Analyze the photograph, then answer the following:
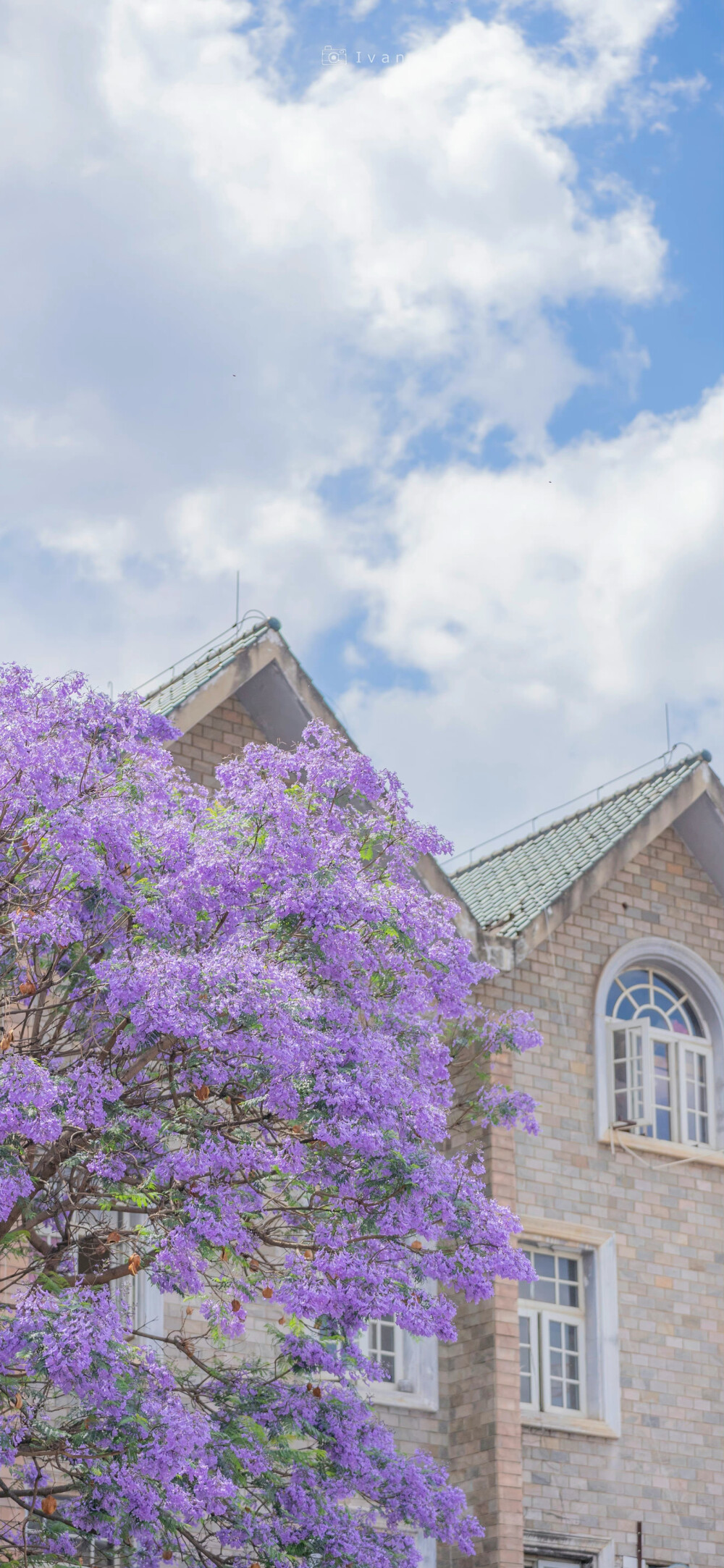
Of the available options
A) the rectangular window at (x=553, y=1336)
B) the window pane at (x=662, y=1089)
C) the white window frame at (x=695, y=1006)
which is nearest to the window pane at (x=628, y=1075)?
the white window frame at (x=695, y=1006)

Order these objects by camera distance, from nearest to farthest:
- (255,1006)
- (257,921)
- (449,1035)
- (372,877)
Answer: (255,1006) < (257,921) < (372,877) < (449,1035)

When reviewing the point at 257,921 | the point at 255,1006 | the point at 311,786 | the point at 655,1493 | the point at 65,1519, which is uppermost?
the point at 311,786

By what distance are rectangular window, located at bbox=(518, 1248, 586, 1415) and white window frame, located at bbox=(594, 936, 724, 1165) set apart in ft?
4.93

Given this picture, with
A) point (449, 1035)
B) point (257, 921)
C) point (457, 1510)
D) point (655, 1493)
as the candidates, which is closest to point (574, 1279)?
point (655, 1493)

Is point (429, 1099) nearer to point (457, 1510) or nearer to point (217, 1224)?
point (217, 1224)

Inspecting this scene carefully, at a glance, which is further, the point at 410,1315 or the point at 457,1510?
the point at 457,1510

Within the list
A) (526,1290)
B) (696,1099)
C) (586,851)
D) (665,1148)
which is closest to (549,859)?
(586,851)

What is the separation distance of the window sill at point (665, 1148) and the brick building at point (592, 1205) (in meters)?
0.03

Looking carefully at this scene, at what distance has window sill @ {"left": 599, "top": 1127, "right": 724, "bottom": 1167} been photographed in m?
21.5

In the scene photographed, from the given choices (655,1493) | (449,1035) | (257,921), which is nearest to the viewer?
(257,921)

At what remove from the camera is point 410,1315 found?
45.1 ft

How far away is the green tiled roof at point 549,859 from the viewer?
21750 millimetres

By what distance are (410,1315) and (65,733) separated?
475 cm

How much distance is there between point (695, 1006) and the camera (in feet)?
76.3
